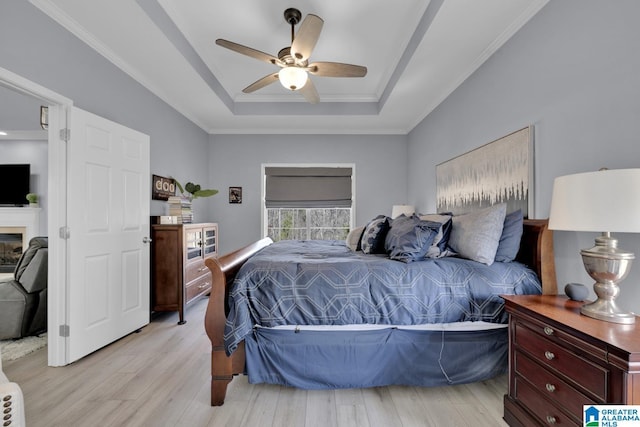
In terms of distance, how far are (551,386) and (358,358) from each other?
3.08 feet

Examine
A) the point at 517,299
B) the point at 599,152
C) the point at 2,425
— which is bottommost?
the point at 2,425

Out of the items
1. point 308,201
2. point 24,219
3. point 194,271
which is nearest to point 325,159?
point 308,201

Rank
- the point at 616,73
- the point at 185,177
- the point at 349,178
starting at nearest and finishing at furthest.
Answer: the point at 616,73 → the point at 185,177 → the point at 349,178

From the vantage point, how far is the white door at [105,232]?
220cm

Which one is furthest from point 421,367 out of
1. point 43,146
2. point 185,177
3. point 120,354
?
point 43,146

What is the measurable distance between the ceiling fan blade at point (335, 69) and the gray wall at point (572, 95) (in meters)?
1.20

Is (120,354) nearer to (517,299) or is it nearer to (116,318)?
(116,318)

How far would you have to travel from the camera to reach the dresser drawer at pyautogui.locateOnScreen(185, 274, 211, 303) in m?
3.17

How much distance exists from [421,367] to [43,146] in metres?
6.14

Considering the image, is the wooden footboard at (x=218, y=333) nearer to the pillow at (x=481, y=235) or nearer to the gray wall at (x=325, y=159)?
the pillow at (x=481, y=235)

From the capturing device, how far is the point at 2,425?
1.02 m

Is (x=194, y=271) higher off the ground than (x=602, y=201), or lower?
lower

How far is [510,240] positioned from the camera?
6.45ft

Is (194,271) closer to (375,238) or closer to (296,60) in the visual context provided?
(375,238)
